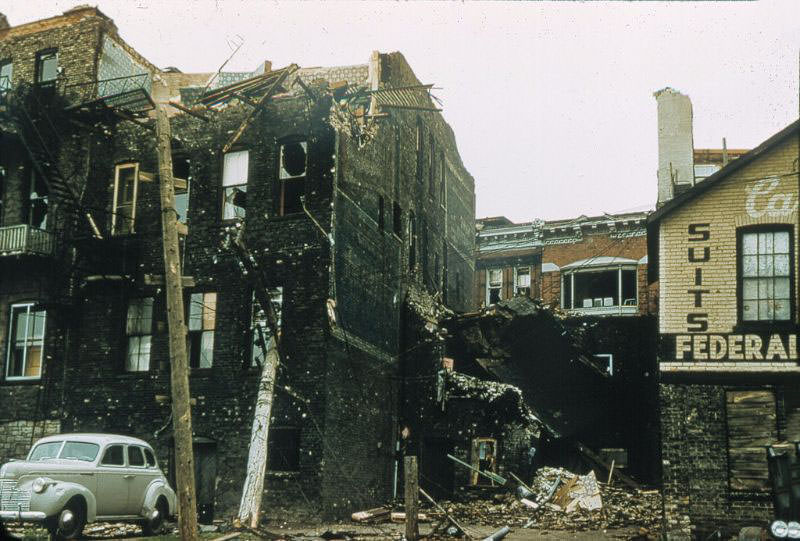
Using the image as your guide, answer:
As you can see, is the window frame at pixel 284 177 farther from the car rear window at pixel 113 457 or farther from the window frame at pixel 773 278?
the window frame at pixel 773 278

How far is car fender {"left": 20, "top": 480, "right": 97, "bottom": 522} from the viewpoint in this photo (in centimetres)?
1558

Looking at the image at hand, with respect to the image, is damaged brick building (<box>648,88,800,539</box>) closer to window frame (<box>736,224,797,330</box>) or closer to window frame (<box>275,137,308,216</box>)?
window frame (<box>736,224,797,330</box>)

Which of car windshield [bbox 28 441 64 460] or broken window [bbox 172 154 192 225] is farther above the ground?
broken window [bbox 172 154 192 225]

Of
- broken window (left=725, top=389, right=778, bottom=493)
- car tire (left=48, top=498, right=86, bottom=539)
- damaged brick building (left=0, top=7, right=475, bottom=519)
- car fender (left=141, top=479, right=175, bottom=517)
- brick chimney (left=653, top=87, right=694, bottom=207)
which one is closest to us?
car tire (left=48, top=498, right=86, bottom=539)

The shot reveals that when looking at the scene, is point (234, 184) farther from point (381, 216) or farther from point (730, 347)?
point (730, 347)

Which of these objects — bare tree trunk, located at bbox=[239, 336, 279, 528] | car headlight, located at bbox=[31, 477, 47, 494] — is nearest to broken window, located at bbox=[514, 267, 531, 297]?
bare tree trunk, located at bbox=[239, 336, 279, 528]

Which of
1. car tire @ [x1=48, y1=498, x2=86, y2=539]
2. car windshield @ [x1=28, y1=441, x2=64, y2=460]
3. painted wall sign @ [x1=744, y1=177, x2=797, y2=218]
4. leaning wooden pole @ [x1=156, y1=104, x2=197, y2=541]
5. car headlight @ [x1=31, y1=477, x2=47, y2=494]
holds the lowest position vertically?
car tire @ [x1=48, y1=498, x2=86, y2=539]

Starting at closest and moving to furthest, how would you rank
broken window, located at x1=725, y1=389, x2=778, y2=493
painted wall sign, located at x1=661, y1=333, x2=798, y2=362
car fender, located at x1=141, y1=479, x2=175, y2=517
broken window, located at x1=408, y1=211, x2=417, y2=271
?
car fender, located at x1=141, y1=479, x2=175, y2=517 < broken window, located at x1=725, y1=389, x2=778, y2=493 < painted wall sign, located at x1=661, y1=333, x2=798, y2=362 < broken window, located at x1=408, y1=211, x2=417, y2=271

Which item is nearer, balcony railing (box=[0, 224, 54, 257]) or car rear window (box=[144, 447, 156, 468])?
car rear window (box=[144, 447, 156, 468])

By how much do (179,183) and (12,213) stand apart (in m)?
13.9

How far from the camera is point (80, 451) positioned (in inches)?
685

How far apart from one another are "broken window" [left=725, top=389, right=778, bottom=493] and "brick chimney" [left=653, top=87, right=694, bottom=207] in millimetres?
16711

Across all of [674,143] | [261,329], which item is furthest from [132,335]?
[674,143]

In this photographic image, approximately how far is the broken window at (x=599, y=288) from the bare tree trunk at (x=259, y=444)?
20.3m
